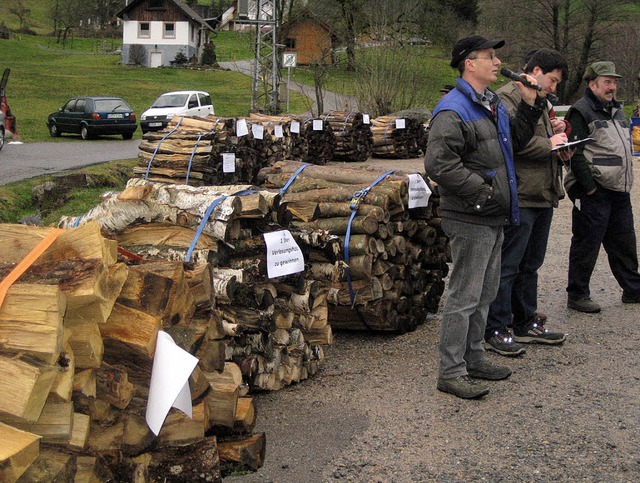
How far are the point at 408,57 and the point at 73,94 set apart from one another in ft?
74.7

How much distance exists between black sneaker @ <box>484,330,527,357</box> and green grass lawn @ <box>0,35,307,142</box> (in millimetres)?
22528

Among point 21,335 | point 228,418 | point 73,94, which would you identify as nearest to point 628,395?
point 228,418

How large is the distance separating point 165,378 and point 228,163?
10.5 m

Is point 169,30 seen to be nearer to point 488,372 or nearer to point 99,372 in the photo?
point 488,372

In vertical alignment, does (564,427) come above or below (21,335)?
below

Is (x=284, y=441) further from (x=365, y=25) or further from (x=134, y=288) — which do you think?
(x=365, y=25)

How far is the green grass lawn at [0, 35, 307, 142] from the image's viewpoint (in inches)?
1618

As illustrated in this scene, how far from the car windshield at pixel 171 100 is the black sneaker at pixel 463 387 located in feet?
91.2

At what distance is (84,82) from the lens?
175 ft

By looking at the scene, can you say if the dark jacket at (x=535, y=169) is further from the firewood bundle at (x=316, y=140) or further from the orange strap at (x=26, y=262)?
the firewood bundle at (x=316, y=140)

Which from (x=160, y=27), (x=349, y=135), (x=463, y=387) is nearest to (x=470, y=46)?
(x=463, y=387)

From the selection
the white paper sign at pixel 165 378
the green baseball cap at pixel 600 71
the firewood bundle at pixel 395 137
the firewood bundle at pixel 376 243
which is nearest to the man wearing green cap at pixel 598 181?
the green baseball cap at pixel 600 71

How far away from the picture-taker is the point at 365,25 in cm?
3406

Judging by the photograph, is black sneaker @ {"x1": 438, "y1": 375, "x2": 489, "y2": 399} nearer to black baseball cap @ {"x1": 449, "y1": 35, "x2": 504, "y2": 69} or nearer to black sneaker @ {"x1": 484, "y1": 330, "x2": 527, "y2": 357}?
black sneaker @ {"x1": 484, "y1": 330, "x2": 527, "y2": 357}
